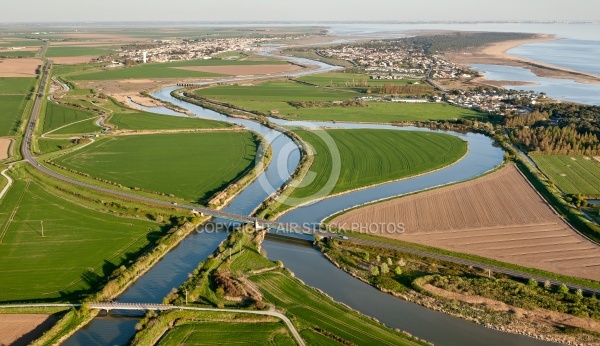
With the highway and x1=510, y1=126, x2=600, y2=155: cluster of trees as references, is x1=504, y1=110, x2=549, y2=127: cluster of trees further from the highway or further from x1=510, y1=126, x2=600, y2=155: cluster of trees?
the highway

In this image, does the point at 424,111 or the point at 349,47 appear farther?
the point at 349,47

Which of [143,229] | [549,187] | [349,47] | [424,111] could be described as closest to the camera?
[143,229]

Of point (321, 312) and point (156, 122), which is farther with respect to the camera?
point (156, 122)

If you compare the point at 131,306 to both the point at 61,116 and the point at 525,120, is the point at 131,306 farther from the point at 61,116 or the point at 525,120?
the point at 525,120

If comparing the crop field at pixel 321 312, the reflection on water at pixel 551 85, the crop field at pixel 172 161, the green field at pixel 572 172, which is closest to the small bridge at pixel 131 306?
the crop field at pixel 321 312

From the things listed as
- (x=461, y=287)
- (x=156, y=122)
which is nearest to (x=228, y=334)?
(x=461, y=287)

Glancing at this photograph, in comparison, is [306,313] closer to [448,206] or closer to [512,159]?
[448,206]

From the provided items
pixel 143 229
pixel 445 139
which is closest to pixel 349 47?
pixel 445 139
